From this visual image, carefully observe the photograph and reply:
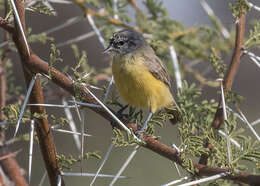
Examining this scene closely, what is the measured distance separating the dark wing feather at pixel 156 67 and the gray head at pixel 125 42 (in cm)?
14

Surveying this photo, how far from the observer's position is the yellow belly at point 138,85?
3568mm

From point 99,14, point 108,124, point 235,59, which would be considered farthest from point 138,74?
point 108,124

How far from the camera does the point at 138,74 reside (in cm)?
364

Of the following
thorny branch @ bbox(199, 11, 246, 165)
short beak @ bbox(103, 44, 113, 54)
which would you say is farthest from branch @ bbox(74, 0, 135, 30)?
thorny branch @ bbox(199, 11, 246, 165)

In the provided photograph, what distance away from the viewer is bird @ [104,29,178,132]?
3.58 metres

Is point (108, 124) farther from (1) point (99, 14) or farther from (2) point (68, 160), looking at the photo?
(2) point (68, 160)

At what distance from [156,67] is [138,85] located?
32cm

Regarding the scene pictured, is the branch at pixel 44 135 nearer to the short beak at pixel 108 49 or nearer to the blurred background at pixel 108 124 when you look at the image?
the blurred background at pixel 108 124

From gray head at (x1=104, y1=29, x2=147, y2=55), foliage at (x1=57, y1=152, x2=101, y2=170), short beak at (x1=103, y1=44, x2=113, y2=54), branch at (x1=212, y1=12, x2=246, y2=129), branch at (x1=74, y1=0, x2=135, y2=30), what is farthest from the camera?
gray head at (x1=104, y1=29, x2=147, y2=55)

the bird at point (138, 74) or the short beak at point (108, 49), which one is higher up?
the short beak at point (108, 49)

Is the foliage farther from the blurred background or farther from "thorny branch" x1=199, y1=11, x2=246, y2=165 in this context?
the blurred background

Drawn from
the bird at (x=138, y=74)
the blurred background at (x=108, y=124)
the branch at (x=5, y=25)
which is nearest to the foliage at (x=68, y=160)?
the branch at (x=5, y=25)

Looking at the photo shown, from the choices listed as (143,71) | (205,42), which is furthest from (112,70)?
(205,42)

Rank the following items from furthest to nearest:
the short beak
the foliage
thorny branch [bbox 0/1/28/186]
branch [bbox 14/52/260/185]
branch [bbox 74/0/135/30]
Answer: the short beak < branch [bbox 74/0/135/30] < thorny branch [bbox 0/1/28/186] < the foliage < branch [bbox 14/52/260/185]
